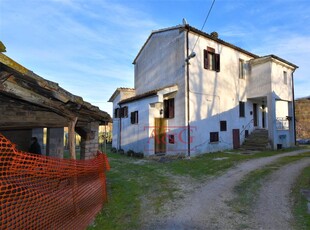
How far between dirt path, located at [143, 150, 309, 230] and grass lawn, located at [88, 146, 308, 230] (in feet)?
1.50

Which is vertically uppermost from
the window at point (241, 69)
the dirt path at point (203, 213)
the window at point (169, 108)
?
the window at point (241, 69)

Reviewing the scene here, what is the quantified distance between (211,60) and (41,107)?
13.8 metres

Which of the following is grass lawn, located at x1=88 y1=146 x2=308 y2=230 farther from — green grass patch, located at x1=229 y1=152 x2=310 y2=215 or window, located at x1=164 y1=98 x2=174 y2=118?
window, located at x1=164 y1=98 x2=174 y2=118

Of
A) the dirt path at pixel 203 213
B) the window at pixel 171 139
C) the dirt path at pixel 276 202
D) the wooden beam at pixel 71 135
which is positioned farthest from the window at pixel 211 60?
the wooden beam at pixel 71 135

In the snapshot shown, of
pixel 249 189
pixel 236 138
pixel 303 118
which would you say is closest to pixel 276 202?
pixel 249 189

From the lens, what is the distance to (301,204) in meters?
6.17

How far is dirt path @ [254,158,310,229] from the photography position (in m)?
5.14

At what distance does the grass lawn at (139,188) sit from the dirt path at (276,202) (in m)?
2.42

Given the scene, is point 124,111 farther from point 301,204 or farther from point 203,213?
point 301,204

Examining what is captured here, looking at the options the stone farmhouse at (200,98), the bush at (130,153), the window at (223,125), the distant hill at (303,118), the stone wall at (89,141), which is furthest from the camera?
the distant hill at (303,118)

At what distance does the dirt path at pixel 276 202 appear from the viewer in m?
5.14

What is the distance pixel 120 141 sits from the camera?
20.6m

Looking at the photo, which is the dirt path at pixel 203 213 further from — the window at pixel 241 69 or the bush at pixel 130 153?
the window at pixel 241 69

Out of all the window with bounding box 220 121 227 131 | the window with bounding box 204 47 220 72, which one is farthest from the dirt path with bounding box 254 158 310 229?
the window with bounding box 204 47 220 72
